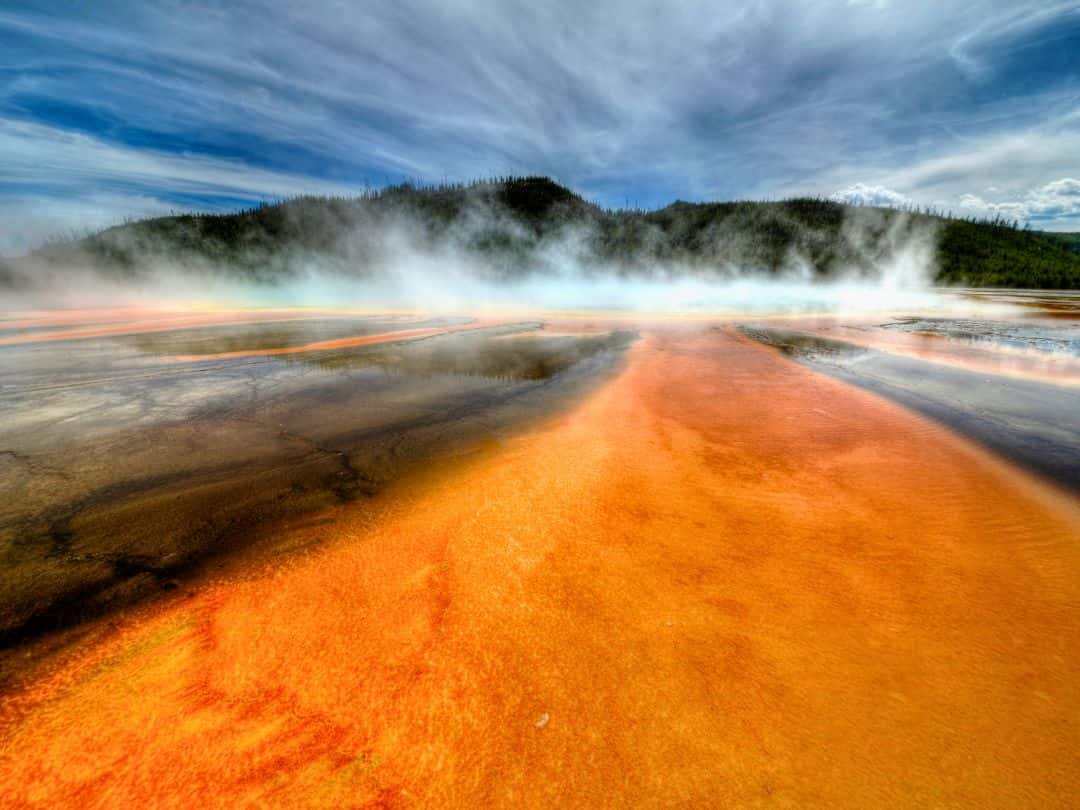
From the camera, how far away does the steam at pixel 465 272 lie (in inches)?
1609

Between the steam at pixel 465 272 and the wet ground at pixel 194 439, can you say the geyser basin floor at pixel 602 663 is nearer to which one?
the wet ground at pixel 194 439

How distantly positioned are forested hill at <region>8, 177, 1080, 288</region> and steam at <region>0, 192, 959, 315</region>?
60 cm

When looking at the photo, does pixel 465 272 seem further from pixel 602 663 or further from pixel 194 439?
pixel 602 663

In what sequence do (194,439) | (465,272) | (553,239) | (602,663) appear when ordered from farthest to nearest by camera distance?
(553,239) < (465,272) < (194,439) < (602,663)

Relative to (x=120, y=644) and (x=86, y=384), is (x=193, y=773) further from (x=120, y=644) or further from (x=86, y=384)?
(x=86, y=384)

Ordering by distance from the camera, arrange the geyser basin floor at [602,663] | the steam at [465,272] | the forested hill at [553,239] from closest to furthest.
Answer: the geyser basin floor at [602,663] < the steam at [465,272] < the forested hill at [553,239]

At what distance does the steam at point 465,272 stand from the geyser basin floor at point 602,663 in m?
33.4

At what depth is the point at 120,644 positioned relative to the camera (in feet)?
7.25

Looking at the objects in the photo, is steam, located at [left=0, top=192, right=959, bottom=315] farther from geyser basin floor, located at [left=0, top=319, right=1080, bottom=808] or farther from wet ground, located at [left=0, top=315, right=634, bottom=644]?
geyser basin floor, located at [left=0, top=319, right=1080, bottom=808]

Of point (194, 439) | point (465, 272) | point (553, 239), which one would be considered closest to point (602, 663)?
point (194, 439)

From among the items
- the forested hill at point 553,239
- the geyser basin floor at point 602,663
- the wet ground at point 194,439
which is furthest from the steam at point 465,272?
the geyser basin floor at point 602,663

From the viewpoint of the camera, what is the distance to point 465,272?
59.0 metres

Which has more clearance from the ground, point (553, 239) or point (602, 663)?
point (553, 239)

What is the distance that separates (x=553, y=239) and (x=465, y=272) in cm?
3034
